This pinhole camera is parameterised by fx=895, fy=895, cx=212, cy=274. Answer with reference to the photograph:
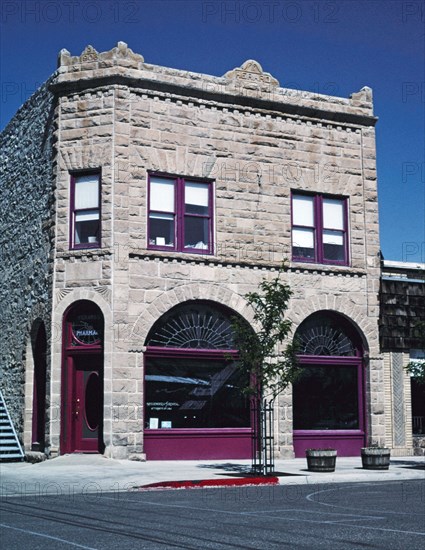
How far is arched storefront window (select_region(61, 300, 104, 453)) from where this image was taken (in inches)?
915

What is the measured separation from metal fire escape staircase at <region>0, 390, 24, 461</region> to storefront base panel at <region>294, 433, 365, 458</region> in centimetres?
766

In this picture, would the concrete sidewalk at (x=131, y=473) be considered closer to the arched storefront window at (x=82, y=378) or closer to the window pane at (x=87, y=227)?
the arched storefront window at (x=82, y=378)

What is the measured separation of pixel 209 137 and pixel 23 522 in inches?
602

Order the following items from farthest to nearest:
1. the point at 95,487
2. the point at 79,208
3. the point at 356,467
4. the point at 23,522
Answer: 1. the point at 79,208
2. the point at 356,467
3. the point at 95,487
4. the point at 23,522

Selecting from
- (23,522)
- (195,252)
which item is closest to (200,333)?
(195,252)

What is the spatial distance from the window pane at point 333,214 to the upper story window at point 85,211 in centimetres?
688

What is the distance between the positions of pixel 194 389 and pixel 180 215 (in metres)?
4.74

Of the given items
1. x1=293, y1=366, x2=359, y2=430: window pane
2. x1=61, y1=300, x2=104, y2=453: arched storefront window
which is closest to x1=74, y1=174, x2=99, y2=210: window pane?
x1=61, y1=300, x2=104, y2=453: arched storefront window

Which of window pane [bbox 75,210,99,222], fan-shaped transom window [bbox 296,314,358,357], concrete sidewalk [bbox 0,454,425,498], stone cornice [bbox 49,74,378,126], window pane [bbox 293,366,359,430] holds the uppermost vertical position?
stone cornice [bbox 49,74,378,126]

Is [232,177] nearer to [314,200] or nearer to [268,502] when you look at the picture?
[314,200]

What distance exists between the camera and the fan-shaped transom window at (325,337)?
25.8m

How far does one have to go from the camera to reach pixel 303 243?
26188mm

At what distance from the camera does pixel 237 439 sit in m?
24.3

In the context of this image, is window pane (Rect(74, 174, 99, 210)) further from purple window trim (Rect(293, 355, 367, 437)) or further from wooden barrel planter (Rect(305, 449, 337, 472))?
wooden barrel planter (Rect(305, 449, 337, 472))
